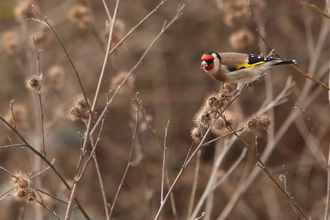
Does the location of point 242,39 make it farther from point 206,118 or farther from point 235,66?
point 206,118

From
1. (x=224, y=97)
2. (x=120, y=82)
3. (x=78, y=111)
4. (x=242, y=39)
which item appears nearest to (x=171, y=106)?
(x=242, y=39)

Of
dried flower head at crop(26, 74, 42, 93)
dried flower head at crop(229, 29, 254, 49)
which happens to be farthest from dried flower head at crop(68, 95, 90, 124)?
dried flower head at crop(229, 29, 254, 49)

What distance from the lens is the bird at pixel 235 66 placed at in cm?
339

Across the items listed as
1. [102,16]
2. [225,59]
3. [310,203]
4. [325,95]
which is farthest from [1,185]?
[325,95]

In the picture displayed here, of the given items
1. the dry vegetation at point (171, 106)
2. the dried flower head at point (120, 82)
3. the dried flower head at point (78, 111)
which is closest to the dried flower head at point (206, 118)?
the dried flower head at point (78, 111)

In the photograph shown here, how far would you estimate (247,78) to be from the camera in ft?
11.2

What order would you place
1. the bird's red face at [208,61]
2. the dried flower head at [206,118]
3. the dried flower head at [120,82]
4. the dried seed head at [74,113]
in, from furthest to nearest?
the dried flower head at [120,82] → the bird's red face at [208,61] → the dried seed head at [74,113] → the dried flower head at [206,118]

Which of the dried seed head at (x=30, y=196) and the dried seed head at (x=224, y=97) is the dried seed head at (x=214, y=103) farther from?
the dried seed head at (x=30, y=196)

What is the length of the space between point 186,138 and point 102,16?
353 centimetres

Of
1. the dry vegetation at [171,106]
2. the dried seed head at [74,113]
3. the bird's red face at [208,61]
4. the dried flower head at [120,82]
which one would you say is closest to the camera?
the dried seed head at [74,113]

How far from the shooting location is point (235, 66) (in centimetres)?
348

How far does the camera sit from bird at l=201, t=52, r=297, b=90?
3.39 m

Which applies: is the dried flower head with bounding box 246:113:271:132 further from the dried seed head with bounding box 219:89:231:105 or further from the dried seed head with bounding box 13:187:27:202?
the dried seed head with bounding box 13:187:27:202

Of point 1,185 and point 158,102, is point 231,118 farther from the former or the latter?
point 1,185
